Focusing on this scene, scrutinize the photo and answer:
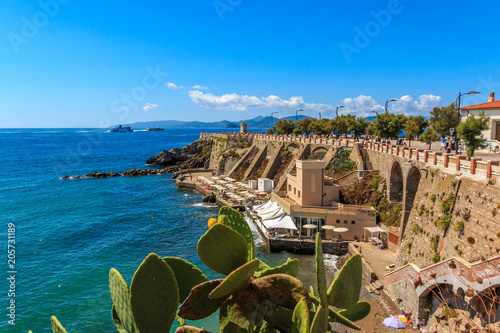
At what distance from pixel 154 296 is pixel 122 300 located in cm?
46

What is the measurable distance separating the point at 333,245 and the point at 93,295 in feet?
58.0

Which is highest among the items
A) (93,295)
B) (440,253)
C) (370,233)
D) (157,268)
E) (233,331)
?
(157,268)

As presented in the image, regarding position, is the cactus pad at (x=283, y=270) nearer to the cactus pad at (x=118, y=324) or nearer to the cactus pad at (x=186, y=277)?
the cactus pad at (x=186, y=277)

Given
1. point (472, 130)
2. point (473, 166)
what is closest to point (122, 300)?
point (473, 166)

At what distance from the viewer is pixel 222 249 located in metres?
3.80

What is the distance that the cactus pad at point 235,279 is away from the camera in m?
3.39

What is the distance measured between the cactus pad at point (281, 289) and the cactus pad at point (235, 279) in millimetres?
287

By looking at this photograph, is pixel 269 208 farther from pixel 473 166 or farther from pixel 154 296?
pixel 154 296

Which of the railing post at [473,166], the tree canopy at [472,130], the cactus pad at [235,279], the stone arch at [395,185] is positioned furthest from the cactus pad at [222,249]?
the stone arch at [395,185]

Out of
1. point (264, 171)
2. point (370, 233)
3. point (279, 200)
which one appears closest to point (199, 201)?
point (264, 171)

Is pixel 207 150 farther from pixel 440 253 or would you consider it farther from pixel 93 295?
pixel 440 253

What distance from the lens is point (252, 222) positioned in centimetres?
3544

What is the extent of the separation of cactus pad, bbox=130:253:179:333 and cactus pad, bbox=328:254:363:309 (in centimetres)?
180

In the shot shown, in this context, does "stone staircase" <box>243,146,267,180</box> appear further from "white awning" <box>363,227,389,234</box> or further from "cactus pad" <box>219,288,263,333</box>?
"cactus pad" <box>219,288,263,333</box>
